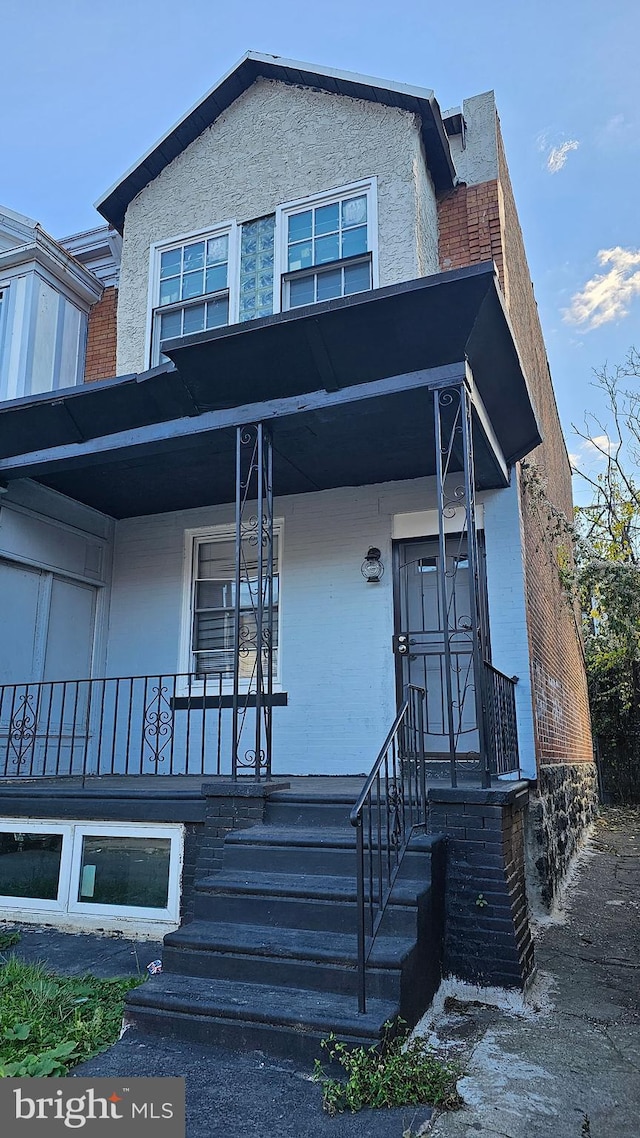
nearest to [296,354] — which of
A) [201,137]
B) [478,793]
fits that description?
[478,793]

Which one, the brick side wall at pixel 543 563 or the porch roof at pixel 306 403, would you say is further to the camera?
the brick side wall at pixel 543 563

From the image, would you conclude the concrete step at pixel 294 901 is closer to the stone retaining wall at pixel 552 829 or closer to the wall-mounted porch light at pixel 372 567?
the stone retaining wall at pixel 552 829

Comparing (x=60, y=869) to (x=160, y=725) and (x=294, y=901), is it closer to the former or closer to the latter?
(x=160, y=725)

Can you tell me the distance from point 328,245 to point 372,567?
3058 mm

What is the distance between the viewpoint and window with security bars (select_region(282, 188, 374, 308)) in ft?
22.2

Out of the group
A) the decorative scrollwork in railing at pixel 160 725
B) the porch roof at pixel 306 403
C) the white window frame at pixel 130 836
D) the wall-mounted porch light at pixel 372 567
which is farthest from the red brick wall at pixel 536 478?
the decorative scrollwork in railing at pixel 160 725

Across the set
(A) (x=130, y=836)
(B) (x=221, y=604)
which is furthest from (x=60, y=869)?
(B) (x=221, y=604)

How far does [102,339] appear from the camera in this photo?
8.42 m

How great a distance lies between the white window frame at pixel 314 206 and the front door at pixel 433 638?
2.62 m

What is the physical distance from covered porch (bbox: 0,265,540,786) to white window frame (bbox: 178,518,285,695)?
1.2 inches

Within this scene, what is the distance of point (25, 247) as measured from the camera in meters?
7.91

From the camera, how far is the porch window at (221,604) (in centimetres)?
733

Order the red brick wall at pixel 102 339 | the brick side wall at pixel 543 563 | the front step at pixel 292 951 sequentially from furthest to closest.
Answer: the red brick wall at pixel 102 339 → the brick side wall at pixel 543 563 → the front step at pixel 292 951

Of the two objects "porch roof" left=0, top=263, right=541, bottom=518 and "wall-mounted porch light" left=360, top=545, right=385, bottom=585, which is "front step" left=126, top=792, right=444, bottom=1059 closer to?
"wall-mounted porch light" left=360, top=545, right=385, bottom=585
